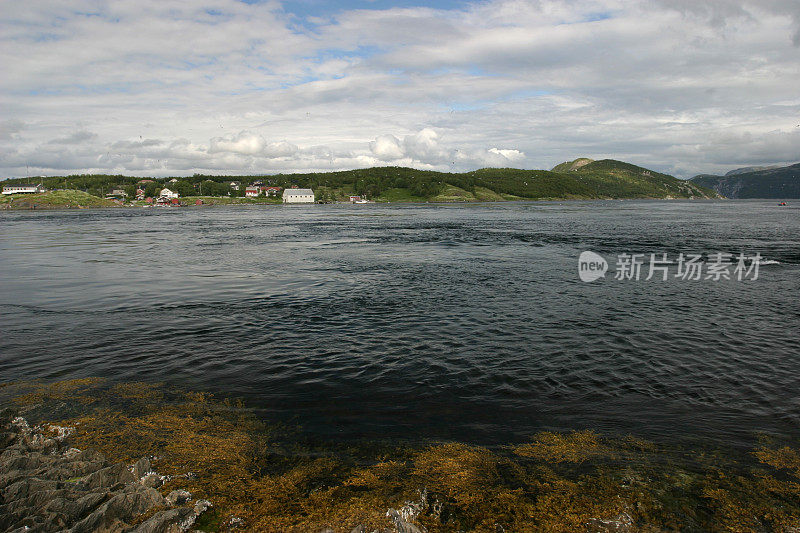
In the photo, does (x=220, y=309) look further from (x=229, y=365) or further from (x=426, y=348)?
(x=426, y=348)

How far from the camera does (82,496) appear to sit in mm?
6645

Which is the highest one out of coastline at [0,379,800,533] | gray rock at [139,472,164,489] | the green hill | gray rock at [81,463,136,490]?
the green hill

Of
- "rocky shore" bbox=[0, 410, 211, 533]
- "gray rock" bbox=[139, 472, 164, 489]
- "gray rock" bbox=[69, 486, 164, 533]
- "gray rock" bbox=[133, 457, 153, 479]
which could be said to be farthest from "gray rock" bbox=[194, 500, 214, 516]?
"gray rock" bbox=[133, 457, 153, 479]

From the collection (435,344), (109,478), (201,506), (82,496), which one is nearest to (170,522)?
(201,506)

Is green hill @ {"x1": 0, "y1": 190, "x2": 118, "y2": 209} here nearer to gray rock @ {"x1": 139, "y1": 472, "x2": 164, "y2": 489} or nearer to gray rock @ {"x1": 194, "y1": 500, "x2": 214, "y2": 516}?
gray rock @ {"x1": 139, "y1": 472, "x2": 164, "y2": 489}

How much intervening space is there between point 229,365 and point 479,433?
7.71 meters

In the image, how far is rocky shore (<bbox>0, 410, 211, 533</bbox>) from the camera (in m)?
6.08

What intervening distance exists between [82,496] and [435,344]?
1025 centimetres

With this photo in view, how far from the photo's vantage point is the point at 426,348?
1457 centimetres

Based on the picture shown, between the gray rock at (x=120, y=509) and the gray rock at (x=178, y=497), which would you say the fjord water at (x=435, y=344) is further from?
the gray rock at (x=120, y=509)

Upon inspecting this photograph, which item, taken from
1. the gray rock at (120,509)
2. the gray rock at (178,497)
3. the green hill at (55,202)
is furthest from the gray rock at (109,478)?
the green hill at (55,202)

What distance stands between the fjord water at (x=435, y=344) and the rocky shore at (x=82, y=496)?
314 cm

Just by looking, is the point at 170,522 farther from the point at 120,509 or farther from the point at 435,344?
the point at 435,344

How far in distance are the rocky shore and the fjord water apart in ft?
10.3
